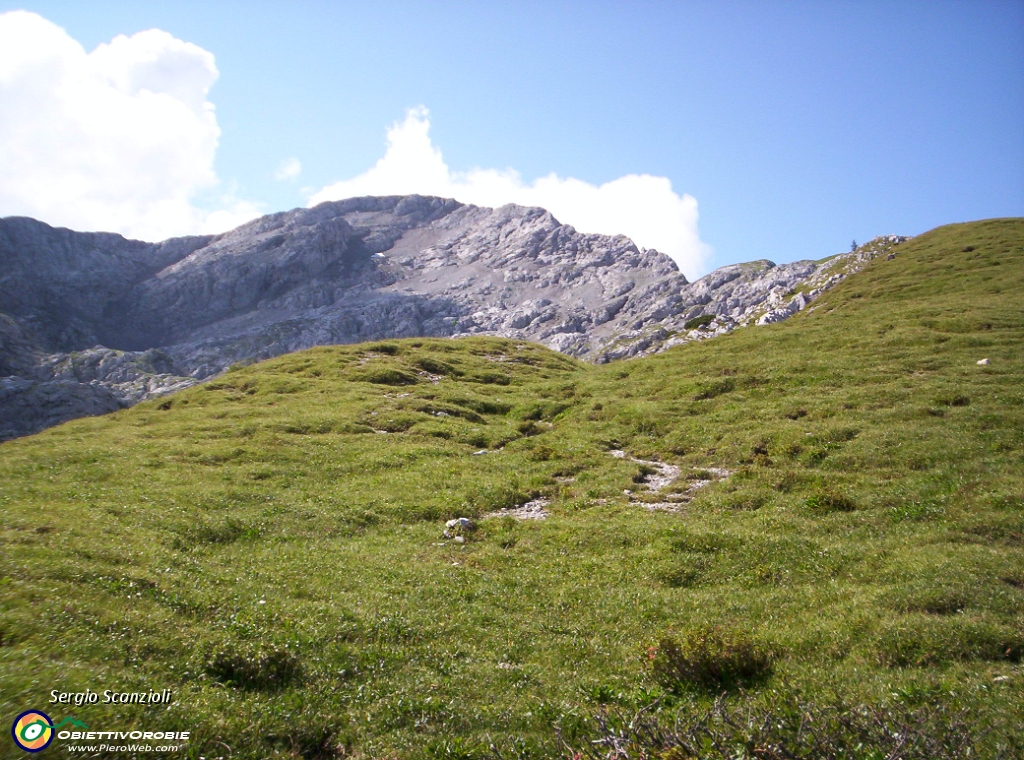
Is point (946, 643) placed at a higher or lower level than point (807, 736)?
lower

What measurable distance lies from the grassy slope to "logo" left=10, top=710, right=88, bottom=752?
1.19ft

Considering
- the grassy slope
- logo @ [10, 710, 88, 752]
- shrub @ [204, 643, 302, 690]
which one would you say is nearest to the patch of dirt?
the grassy slope

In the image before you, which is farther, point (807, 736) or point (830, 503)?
point (830, 503)

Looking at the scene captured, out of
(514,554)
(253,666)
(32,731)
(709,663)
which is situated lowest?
(514,554)

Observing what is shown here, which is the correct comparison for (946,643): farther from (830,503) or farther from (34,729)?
(34,729)

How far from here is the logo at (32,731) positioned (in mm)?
8906

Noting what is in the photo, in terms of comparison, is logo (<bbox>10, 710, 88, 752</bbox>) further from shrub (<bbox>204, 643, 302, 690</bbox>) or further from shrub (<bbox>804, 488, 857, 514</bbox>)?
shrub (<bbox>804, 488, 857, 514</bbox>)

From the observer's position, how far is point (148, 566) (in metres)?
17.4

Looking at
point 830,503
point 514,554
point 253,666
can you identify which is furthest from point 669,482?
point 253,666

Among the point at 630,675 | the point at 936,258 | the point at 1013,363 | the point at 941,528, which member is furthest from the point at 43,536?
the point at 936,258

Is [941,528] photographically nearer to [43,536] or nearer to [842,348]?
[43,536]

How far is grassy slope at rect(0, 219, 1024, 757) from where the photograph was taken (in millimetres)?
11766

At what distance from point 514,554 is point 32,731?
15.3 meters

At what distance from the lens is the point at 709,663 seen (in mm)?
12758
